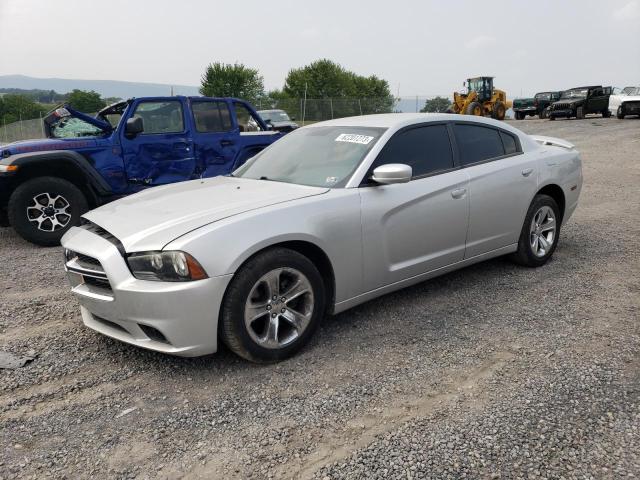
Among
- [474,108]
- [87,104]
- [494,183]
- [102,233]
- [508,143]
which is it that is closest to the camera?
[102,233]

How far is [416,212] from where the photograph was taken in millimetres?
3865

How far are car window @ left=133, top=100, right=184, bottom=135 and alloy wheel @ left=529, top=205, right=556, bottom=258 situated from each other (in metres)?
4.96

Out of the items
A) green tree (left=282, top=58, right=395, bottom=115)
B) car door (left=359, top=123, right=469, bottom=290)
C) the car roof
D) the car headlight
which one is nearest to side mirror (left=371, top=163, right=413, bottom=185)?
car door (left=359, top=123, right=469, bottom=290)

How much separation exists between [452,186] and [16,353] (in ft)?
10.9

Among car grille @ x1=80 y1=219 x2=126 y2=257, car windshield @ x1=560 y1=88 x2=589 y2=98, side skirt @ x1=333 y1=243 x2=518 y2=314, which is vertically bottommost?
side skirt @ x1=333 y1=243 x2=518 y2=314

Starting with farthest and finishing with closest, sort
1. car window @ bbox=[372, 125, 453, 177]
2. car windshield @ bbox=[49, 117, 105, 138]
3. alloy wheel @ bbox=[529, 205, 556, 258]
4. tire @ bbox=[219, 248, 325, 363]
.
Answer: car windshield @ bbox=[49, 117, 105, 138], alloy wheel @ bbox=[529, 205, 556, 258], car window @ bbox=[372, 125, 453, 177], tire @ bbox=[219, 248, 325, 363]

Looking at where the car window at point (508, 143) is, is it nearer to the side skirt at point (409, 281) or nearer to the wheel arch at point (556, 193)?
the wheel arch at point (556, 193)

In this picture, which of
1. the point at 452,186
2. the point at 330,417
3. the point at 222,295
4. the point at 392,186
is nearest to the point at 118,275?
the point at 222,295

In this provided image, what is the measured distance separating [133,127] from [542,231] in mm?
5145

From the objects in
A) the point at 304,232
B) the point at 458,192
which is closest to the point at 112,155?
the point at 304,232

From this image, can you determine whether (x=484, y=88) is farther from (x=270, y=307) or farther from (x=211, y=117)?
(x=270, y=307)

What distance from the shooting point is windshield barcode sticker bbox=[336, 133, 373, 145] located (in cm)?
394

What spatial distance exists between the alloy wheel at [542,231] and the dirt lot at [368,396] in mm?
589

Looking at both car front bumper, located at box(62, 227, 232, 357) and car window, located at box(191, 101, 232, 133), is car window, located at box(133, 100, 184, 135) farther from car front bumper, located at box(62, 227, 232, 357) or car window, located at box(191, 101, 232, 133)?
car front bumper, located at box(62, 227, 232, 357)
